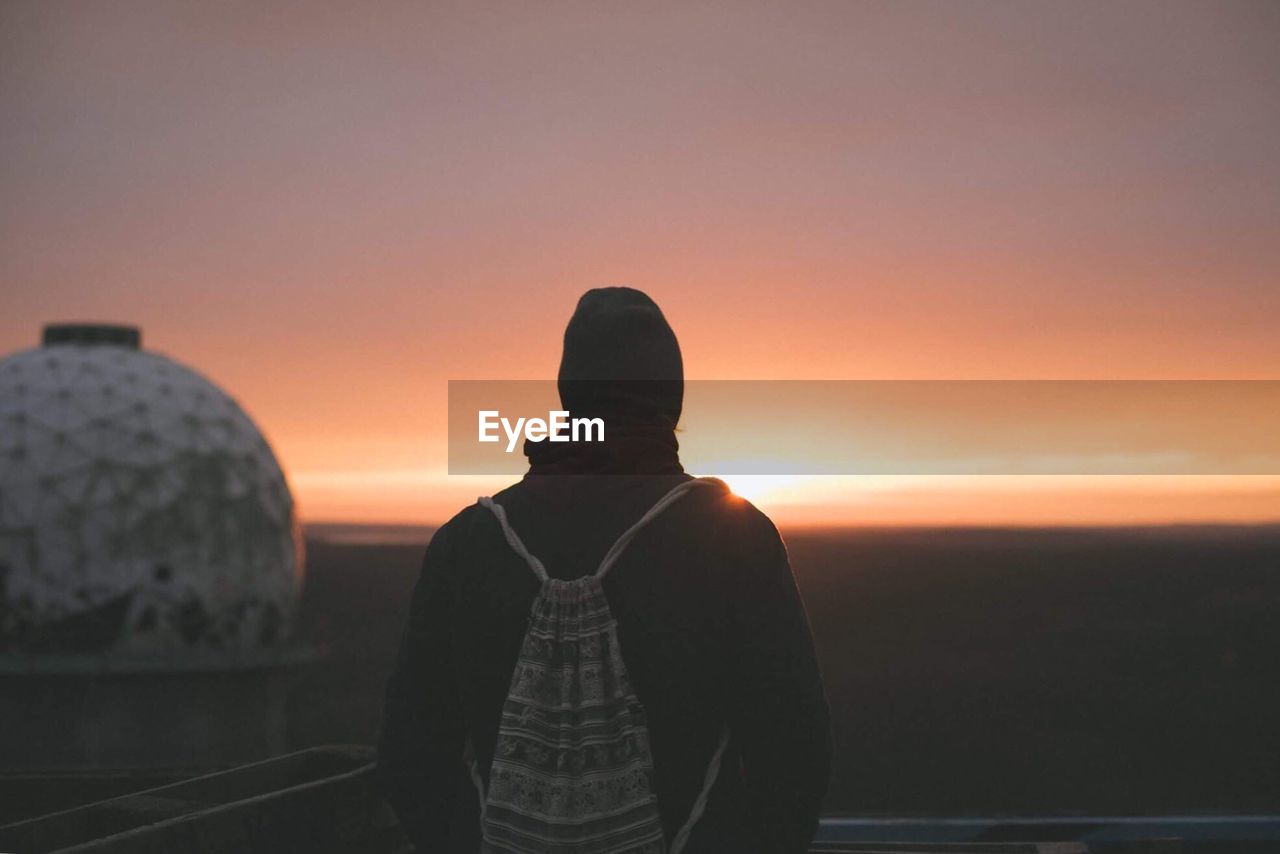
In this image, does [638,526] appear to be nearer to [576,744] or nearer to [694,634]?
[694,634]

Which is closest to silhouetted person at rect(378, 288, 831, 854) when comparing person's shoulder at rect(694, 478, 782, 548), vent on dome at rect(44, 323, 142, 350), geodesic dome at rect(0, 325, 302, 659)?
person's shoulder at rect(694, 478, 782, 548)

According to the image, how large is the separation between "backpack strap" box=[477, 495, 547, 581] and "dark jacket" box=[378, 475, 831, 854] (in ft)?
0.09

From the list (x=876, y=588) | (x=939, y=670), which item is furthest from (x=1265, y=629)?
(x=939, y=670)

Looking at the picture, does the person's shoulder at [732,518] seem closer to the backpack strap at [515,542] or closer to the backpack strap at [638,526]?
the backpack strap at [638,526]

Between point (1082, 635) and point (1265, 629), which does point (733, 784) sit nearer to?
point (1082, 635)

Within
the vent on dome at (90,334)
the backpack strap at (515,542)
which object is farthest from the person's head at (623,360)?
the vent on dome at (90,334)

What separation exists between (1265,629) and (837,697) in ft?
266

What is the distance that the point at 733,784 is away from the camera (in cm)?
274

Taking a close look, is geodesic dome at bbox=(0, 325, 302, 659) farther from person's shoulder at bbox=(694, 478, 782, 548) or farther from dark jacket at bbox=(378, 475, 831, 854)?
person's shoulder at bbox=(694, 478, 782, 548)

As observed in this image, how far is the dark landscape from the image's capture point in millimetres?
55000

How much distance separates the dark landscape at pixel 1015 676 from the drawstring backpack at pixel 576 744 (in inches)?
384

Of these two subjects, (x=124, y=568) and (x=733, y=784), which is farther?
(x=124, y=568)

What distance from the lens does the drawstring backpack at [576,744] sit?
262 cm

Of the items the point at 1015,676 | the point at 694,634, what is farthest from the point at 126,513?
the point at 1015,676
